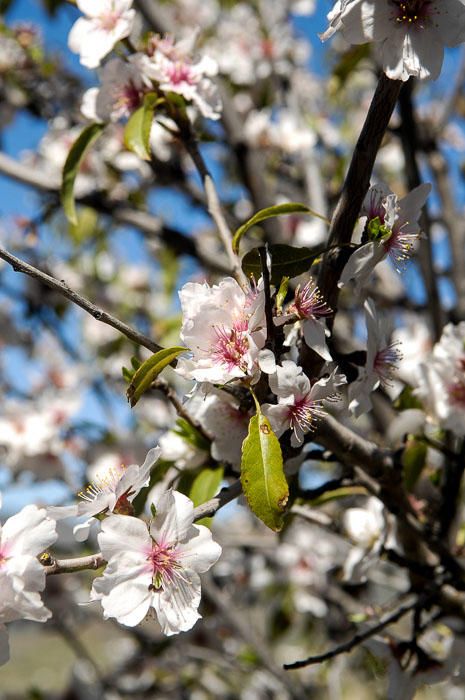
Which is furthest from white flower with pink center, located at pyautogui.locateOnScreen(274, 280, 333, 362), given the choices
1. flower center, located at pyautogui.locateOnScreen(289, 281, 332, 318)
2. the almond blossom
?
the almond blossom

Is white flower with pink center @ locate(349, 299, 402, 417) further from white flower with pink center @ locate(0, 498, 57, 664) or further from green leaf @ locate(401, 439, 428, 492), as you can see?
white flower with pink center @ locate(0, 498, 57, 664)

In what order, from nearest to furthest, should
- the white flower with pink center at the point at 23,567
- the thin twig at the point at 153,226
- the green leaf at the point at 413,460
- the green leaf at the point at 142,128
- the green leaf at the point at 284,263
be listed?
the white flower with pink center at the point at 23,567 < the green leaf at the point at 284,263 < the green leaf at the point at 142,128 < the green leaf at the point at 413,460 < the thin twig at the point at 153,226

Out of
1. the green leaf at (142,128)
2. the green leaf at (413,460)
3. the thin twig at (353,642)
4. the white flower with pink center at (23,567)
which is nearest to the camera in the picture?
the white flower with pink center at (23,567)

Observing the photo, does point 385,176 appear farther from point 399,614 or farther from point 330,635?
point 399,614

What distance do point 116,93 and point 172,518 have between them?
714 millimetres

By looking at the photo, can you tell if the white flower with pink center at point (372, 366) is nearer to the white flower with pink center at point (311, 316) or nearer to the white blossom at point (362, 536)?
the white flower with pink center at point (311, 316)

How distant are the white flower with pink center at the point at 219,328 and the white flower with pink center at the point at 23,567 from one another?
23 centimetres

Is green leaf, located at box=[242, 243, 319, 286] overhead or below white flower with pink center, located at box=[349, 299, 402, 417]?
overhead

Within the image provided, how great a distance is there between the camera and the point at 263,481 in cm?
78

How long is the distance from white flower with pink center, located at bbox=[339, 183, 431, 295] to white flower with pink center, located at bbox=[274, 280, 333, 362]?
0.04 meters

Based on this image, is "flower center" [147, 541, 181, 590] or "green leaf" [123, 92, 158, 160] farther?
"green leaf" [123, 92, 158, 160]

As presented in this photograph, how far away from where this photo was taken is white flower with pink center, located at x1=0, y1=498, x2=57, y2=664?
2.43ft

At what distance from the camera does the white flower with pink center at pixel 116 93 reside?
1.15 m

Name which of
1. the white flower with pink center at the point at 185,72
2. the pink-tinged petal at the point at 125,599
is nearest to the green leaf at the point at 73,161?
the white flower with pink center at the point at 185,72
